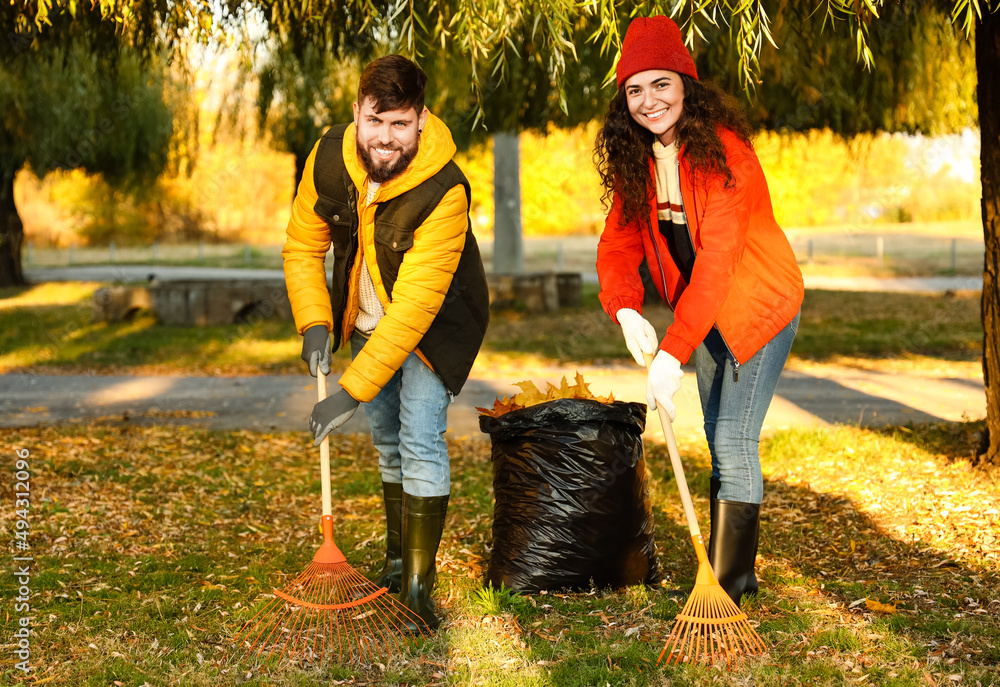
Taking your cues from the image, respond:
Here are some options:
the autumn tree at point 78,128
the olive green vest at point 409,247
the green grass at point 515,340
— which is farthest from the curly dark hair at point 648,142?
the autumn tree at point 78,128

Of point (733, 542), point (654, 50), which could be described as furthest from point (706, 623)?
point (654, 50)

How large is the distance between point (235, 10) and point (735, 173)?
280 cm

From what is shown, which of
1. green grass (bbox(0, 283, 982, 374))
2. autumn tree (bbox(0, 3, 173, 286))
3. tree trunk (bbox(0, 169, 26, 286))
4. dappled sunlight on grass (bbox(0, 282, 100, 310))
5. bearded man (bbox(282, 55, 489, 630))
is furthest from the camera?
tree trunk (bbox(0, 169, 26, 286))

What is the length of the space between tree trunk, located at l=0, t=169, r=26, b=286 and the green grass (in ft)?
11.0

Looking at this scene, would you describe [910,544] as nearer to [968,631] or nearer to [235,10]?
[968,631]

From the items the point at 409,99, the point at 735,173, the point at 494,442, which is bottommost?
the point at 494,442

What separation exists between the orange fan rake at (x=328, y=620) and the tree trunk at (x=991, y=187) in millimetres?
3031

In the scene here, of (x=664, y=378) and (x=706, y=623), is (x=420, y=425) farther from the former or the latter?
(x=706, y=623)

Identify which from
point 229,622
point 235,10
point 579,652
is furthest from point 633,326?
point 235,10

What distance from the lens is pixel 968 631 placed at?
3.07 metres

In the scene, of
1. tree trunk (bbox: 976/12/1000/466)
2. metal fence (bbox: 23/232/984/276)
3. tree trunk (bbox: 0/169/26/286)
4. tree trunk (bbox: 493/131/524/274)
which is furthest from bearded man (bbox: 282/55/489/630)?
metal fence (bbox: 23/232/984/276)

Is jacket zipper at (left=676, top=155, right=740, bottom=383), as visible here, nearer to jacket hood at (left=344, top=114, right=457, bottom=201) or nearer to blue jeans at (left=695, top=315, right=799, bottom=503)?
blue jeans at (left=695, top=315, right=799, bottom=503)

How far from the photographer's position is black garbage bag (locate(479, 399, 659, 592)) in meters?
3.37

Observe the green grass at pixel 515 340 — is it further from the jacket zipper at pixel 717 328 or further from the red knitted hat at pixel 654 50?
the red knitted hat at pixel 654 50
